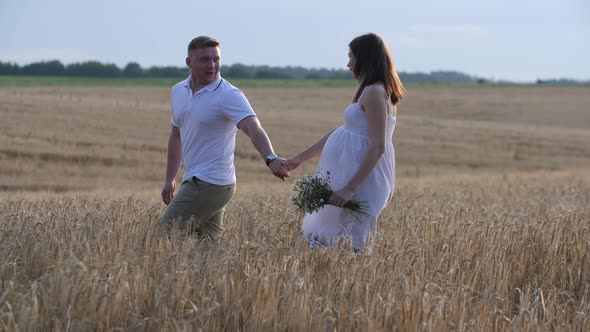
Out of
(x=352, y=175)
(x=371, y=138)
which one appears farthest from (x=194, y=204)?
(x=371, y=138)

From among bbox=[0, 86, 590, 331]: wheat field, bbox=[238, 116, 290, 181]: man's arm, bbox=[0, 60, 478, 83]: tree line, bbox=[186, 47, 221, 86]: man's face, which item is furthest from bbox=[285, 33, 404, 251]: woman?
bbox=[0, 60, 478, 83]: tree line

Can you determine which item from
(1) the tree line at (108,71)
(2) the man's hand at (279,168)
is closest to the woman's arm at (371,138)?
(2) the man's hand at (279,168)

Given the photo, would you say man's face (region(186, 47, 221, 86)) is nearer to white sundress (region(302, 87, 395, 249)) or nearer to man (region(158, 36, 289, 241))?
man (region(158, 36, 289, 241))

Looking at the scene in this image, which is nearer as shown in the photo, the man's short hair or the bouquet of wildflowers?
the bouquet of wildflowers

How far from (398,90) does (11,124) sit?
20.4 meters

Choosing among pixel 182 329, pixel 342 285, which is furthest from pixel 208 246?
pixel 182 329

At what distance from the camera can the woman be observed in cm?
561

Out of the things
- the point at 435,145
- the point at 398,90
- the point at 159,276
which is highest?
the point at 398,90

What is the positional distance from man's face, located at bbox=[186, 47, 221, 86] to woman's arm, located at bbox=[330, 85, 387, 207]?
105 centimetres

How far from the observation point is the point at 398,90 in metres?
5.73

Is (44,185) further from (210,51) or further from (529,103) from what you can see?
(529,103)

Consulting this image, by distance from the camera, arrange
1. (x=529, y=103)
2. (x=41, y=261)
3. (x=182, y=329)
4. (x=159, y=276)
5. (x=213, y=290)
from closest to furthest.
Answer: (x=182, y=329)
(x=213, y=290)
(x=159, y=276)
(x=41, y=261)
(x=529, y=103)

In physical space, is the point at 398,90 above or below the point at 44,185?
above

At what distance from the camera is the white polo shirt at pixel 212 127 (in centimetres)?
602
